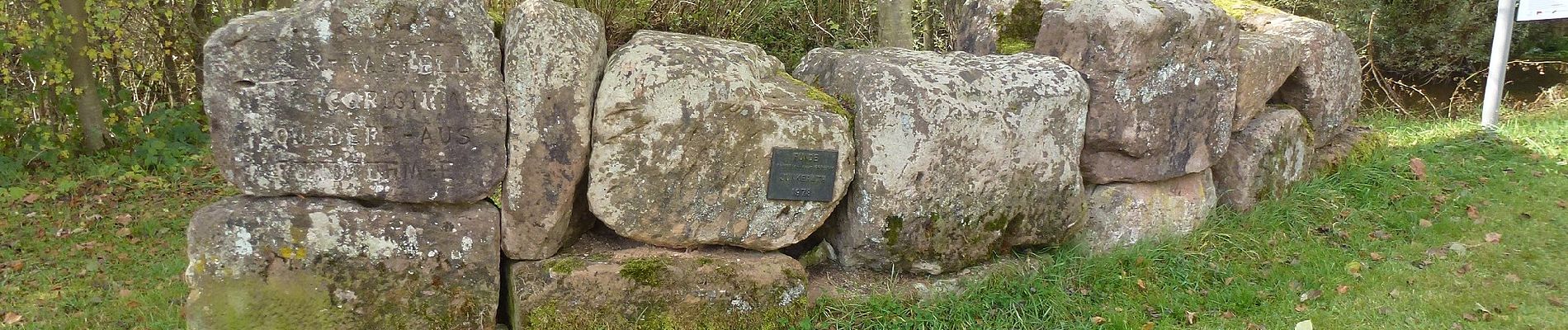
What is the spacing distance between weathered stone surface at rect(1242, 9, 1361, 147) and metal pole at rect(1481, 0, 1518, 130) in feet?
5.96

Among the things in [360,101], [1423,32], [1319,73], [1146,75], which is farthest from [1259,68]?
[1423,32]

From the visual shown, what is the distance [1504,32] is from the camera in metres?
6.29

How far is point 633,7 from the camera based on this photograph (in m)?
6.45

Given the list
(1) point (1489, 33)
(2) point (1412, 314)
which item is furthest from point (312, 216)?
(1) point (1489, 33)

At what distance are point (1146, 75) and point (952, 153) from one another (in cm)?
101

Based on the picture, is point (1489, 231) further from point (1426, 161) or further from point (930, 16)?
point (930, 16)

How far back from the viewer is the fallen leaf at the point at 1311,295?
3.93 m

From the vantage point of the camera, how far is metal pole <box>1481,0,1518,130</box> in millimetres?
6266

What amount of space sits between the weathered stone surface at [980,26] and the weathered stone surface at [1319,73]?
165cm

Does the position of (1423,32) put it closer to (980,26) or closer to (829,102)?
(980,26)

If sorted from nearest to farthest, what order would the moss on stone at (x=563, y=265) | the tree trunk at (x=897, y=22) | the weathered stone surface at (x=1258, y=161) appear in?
the moss on stone at (x=563, y=265)
the weathered stone surface at (x=1258, y=161)
the tree trunk at (x=897, y=22)

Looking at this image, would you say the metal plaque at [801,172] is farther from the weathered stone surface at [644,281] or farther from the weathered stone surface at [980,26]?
the weathered stone surface at [980,26]

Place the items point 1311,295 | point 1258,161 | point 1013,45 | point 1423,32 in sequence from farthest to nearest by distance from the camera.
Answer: point 1423,32 < point 1258,161 < point 1013,45 < point 1311,295

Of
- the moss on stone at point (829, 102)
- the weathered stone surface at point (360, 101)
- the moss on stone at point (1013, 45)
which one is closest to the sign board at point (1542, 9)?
the moss on stone at point (1013, 45)
